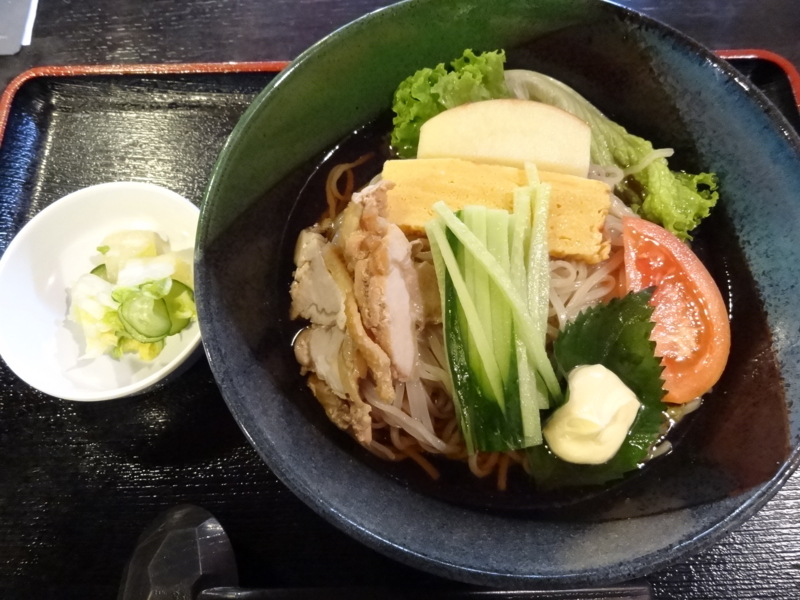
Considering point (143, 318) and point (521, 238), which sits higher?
point (521, 238)

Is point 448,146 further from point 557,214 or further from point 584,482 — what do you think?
point 584,482

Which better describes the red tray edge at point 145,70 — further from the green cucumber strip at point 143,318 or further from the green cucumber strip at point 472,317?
the green cucumber strip at point 472,317

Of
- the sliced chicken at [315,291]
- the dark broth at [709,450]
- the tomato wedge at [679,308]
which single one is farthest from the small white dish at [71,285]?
the tomato wedge at [679,308]

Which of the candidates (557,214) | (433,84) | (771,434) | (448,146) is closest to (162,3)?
(433,84)

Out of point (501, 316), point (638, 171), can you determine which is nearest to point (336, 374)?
point (501, 316)

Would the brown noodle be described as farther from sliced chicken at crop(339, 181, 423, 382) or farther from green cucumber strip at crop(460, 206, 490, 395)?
green cucumber strip at crop(460, 206, 490, 395)

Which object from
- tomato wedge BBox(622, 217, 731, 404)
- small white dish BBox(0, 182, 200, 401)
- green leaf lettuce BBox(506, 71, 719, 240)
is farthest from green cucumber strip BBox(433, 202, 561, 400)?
small white dish BBox(0, 182, 200, 401)

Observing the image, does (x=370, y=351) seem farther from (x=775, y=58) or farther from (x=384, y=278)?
(x=775, y=58)
